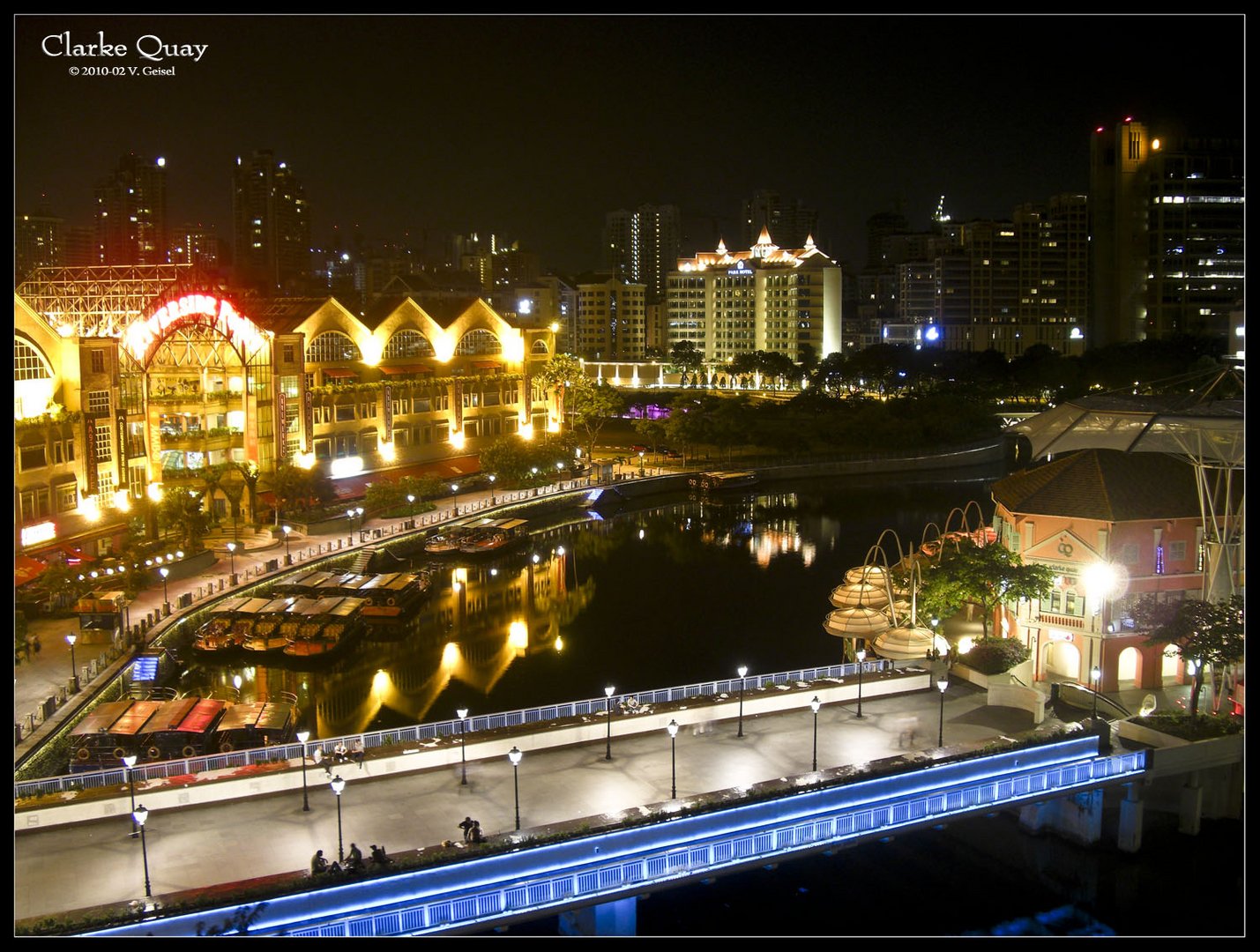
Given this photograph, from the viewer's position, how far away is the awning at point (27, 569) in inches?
784

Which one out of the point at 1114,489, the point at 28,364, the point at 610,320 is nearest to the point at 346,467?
the point at 28,364

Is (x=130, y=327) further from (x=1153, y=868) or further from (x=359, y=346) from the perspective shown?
(x=1153, y=868)

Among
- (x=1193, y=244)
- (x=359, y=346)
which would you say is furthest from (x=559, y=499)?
(x=1193, y=244)

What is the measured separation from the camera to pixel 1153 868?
41.3ft

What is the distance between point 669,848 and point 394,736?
3.96m

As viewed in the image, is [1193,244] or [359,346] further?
[1193,244]

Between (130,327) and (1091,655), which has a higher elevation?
(130,327)

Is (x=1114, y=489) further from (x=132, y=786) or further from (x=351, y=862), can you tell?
(x=132, y=786)

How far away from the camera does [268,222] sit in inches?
2953

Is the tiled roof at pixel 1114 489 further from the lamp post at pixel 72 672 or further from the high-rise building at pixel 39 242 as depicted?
the high-rise building at pixel 39 242

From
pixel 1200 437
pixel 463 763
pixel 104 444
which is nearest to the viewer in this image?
pixel 463 763

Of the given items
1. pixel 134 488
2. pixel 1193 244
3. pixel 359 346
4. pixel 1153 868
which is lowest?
pixel 1153 868
